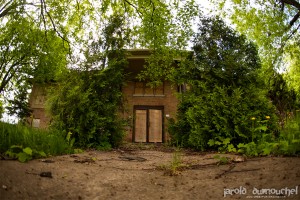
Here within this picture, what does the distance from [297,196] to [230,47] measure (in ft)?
28.2

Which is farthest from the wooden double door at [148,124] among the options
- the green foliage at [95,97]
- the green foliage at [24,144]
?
the green foliage at [24,144]

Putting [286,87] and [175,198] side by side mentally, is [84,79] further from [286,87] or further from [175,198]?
[286,87]

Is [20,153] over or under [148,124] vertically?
under

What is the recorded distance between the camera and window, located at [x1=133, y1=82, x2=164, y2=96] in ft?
67.6

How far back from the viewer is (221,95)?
9062 mm

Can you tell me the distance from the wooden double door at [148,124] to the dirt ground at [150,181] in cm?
1473

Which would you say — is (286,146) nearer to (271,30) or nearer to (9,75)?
(271,30)

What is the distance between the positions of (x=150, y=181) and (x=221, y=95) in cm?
577

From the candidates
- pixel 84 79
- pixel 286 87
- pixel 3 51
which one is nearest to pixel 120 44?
pixel 84 79

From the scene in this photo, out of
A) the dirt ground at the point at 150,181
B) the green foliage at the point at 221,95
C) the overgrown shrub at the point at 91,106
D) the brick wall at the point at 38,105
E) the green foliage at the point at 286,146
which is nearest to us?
the dirt ground at the point at 150,181

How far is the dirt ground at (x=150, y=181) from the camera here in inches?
126

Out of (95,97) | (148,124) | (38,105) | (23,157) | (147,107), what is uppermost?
(38,105)

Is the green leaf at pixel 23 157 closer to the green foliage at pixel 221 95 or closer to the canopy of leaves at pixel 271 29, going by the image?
the green foliage at pixel 221 95

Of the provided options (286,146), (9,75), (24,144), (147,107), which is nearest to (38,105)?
(9,75)
